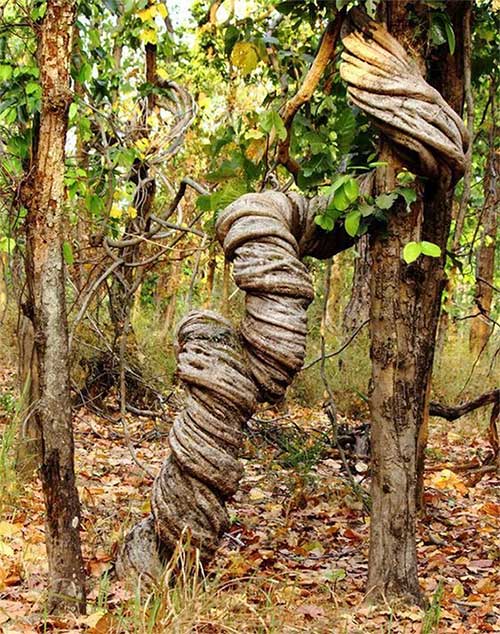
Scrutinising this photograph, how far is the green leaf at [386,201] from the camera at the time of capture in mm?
3119

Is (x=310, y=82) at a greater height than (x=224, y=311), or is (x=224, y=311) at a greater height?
(x=310, y=82)

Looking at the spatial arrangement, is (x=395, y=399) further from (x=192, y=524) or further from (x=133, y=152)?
(x=133, y=152)

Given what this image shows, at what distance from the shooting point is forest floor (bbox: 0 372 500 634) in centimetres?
296

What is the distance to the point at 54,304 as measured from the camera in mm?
2992

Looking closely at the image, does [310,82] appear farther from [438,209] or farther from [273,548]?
[273,548]

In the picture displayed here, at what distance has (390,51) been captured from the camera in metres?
3.14

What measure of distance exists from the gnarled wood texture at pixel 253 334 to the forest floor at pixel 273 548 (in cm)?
26

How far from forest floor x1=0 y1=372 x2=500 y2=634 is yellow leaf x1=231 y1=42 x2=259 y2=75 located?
2.34 metres

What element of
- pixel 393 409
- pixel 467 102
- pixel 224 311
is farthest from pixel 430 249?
pixel 224 311

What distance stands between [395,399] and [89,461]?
3421 mm

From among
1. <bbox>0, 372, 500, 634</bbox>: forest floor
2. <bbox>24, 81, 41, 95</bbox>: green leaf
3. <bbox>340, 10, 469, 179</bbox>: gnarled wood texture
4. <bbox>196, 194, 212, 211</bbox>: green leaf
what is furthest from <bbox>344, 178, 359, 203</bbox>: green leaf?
<bbox>24, 81, 41, 95</bbox>: green leaf

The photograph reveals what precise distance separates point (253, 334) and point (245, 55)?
4.88 feet

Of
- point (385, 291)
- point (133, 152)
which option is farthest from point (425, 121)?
point (133, 152)

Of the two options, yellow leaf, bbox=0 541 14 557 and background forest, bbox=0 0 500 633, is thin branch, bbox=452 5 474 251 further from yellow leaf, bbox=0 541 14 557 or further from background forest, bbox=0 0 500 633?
yellow leaf, bbox=0 541 14 557
